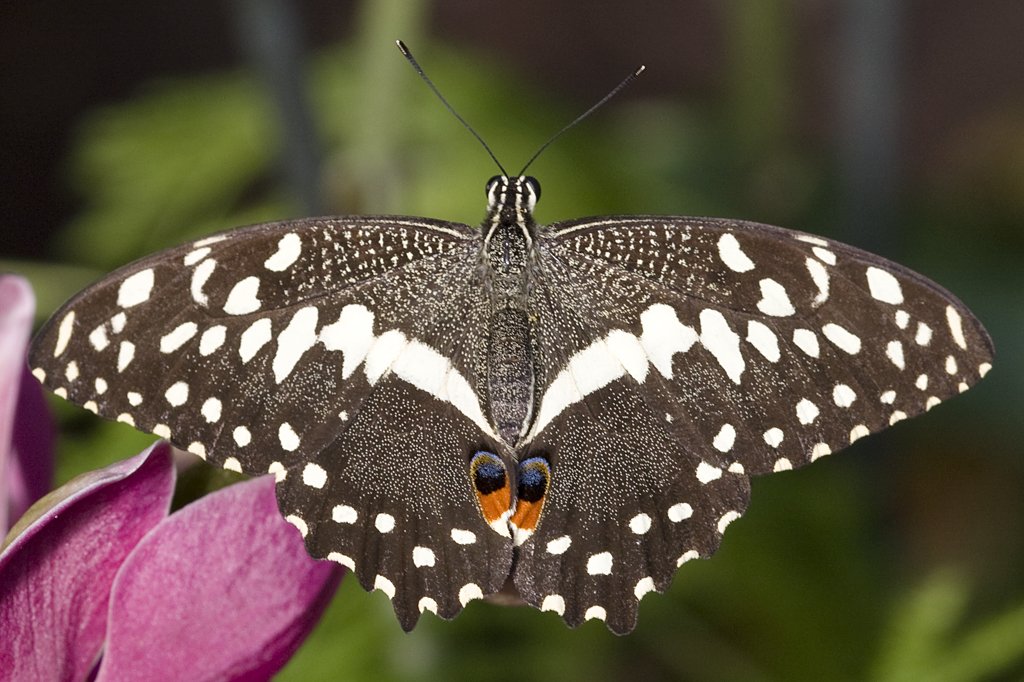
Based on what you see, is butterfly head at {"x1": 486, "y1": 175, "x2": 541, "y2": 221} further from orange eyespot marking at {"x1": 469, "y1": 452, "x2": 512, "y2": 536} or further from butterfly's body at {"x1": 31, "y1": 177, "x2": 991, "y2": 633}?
orange eyespot marking at {"x1": 469, "y1": 452, "x2": 512, "y2": 536}

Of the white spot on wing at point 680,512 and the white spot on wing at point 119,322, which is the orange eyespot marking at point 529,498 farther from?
the white spot on wing at point 119,322

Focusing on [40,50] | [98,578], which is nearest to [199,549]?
[98,578]

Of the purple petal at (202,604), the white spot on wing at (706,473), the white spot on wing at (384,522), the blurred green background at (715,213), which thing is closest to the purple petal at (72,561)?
the purple petal at (202,604)

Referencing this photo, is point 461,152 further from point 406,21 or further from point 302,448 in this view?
point 302,448

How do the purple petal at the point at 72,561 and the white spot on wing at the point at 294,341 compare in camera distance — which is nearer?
the purple petal at the point at 72,561

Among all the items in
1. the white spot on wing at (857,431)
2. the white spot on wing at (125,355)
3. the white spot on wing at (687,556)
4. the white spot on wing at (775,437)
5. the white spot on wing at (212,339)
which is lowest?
the white spot on wing at (687,556)

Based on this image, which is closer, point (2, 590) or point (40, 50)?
point (2, 590)

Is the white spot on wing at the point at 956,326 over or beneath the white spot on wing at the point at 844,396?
over
